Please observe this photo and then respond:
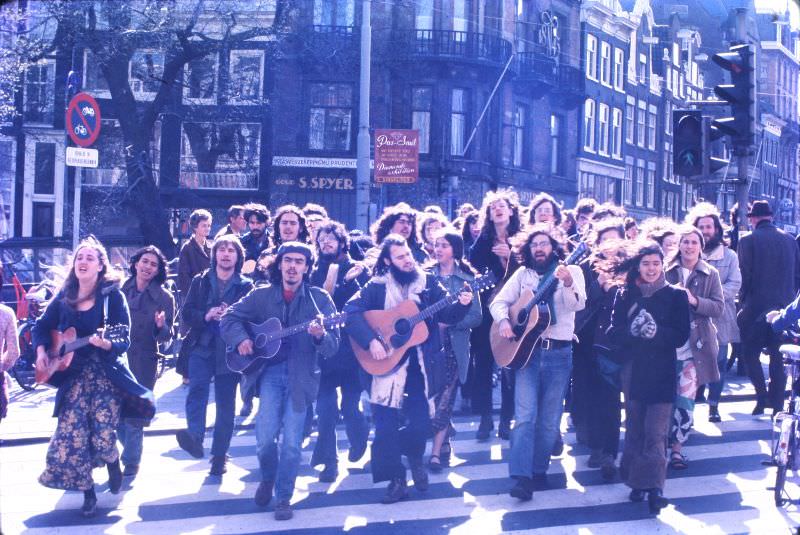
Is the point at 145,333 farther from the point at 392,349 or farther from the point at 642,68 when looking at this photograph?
the point at 642,68

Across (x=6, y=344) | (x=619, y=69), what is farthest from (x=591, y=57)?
(x=6, y=344)

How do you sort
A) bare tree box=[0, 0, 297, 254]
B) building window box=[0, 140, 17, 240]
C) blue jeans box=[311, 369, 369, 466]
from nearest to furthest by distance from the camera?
1. blue jeans box=[311, 369, 369, 466]
2. bare tree box=[0, 0, 297, 254]
3. building window box=[0, 140, 17, 240]

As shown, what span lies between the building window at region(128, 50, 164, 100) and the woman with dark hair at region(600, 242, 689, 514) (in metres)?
20.0

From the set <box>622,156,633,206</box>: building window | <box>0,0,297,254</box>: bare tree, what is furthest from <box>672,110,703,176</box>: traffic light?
<box>622,156,633,206</box>: building window

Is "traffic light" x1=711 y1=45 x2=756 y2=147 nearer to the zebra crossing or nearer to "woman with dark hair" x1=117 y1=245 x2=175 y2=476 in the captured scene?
the zebra crossing

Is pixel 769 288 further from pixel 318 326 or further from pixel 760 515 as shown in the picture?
pixel 318 326

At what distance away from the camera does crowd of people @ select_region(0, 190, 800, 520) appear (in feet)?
22.1

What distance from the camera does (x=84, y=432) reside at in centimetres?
664

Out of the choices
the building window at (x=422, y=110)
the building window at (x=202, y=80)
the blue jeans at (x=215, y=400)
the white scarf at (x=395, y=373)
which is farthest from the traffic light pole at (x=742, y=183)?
the building window at (x=422, y=110)

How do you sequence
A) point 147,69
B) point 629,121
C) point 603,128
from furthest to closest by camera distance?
point 629,121, point 603,128, point 147,69

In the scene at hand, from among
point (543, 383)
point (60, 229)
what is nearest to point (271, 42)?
point (60, 229)

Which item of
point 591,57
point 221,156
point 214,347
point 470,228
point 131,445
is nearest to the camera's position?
point 131,445

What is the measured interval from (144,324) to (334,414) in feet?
5.38

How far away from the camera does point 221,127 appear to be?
2861cm
